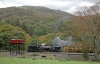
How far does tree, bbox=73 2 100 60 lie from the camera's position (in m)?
33.8

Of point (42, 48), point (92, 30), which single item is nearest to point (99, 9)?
point (92, 30)

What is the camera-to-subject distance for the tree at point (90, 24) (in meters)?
33.8

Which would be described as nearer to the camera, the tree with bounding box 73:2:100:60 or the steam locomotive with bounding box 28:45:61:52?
the tree with bounding box 73:2:100:60

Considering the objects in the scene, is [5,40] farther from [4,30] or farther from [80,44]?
[80,44]

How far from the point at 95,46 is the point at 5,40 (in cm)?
2556

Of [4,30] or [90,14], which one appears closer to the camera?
[90,14]

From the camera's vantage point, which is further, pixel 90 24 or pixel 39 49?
pixel 39 49

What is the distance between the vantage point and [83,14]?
119 feet

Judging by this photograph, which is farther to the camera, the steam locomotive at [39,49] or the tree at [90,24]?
the steam locomotive at [39,49]

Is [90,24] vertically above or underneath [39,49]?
above

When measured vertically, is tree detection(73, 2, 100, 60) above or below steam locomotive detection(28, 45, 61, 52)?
above

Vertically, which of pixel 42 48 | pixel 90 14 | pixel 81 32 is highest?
pixel 90 14

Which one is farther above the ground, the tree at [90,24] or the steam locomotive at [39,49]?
the tree at [90,24]

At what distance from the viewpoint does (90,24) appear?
113 ft
